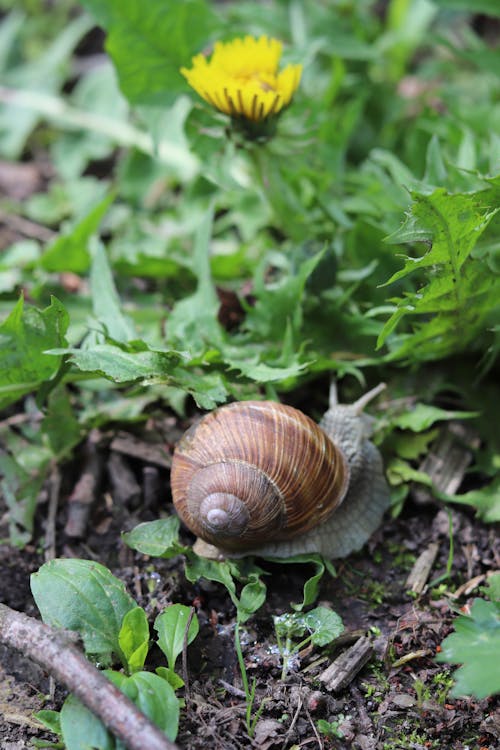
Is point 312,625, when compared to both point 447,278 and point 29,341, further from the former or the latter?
point 29,341

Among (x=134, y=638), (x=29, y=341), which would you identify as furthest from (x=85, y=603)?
(x=29, y=341)

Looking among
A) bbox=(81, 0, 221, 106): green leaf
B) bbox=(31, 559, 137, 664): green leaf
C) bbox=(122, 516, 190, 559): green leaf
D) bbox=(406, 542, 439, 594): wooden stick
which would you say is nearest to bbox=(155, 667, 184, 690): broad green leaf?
bbox=(31, 559, 137, 664): green leaf

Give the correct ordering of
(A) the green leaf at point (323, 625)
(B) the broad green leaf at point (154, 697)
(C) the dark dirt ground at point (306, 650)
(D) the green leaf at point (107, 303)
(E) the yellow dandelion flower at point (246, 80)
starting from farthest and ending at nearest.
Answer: (D) the green leaf at point (107, 303) < (E) the yellow dandelion flower at point (246, 80) < (A) the green leaf at point (323, 625) < (C) the dark dirt ground at point (306, 650) < (B) the broad green leaf at point (154, 697)

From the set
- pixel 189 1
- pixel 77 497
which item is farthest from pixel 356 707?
pixel 189 1

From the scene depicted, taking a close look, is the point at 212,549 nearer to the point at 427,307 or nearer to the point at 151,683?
the point at 151,683

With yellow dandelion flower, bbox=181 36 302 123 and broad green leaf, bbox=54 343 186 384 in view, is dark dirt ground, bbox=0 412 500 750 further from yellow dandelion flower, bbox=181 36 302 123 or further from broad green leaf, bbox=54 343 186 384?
yellow dandelion flower, bbox=181 36 302 123

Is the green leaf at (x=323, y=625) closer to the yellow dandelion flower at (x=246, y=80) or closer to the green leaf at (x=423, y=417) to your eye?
the green leaf at (x=423, y=417)

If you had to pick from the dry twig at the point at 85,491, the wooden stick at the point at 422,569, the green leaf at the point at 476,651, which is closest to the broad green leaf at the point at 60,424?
the dry twig at the point at 85,491
